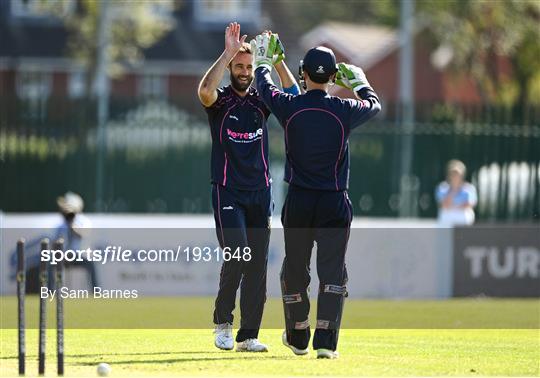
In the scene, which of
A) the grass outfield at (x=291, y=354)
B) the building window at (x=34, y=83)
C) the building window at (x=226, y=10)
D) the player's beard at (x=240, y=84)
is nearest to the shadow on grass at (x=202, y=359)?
the grass outfield at (x=291, y=354)

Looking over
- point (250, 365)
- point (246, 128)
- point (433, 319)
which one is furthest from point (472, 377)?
point (433, 319)

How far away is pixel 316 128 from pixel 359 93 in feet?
1.67

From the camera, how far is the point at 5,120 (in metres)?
19.9

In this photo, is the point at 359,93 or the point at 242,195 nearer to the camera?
the point at 359,93

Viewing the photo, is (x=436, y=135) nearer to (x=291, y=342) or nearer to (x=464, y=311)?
(x=464, y=311)

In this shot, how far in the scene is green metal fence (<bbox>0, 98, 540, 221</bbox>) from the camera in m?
20.0

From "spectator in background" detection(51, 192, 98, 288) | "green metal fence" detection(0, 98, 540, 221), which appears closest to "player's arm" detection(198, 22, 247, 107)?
"spectator in background" detection(51, 192, 98, 288)

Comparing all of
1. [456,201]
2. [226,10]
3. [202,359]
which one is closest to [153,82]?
[226,10]

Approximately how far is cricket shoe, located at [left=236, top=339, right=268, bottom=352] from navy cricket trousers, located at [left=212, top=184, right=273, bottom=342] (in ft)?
0.12

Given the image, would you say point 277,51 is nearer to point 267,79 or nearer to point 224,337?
point 267,79

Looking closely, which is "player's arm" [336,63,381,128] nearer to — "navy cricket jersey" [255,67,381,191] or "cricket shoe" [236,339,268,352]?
"navy cricket jersey" [255,67,381,191]

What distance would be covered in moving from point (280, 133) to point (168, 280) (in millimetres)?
3429

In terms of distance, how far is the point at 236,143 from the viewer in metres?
Result: 10.4

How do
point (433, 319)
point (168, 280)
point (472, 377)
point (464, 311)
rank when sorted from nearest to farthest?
point (472, 377) < point (433, 319) < point (464, 311) < point (168, 280)
